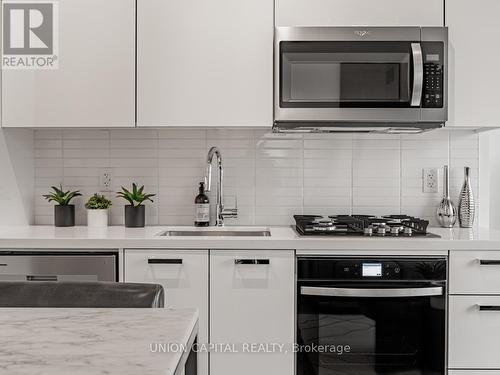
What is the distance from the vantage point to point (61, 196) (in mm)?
2832

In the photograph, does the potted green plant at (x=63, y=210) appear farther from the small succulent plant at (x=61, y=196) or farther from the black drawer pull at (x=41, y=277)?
the black drawer pull at (x=41, y=277)

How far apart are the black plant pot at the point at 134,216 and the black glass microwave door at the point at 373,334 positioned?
1005mm

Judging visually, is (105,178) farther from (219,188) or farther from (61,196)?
(219,188)

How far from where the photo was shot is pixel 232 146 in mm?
2914

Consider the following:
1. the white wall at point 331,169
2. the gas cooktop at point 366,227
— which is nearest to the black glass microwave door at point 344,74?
the white wall at point 331,169

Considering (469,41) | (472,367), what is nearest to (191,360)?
(472,367)

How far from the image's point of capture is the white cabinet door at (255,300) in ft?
7.51

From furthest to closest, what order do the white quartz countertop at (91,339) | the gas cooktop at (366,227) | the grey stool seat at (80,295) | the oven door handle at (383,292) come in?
1. the gas cooktop at (366,227)
2. the oven door handle at (383,292)
3. the grey stool seat at (80,295)
4. the white quartz countertop at (91,339)

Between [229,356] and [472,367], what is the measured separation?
3.49 feet

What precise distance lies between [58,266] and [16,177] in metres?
0.73

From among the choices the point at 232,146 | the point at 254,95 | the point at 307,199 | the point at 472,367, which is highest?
the point at 254,95

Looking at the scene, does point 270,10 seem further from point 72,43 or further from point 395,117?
point 72,43

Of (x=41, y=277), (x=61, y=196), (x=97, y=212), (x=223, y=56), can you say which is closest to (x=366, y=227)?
(x=223, y=56)

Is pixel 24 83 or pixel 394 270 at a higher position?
pixel 24 83
